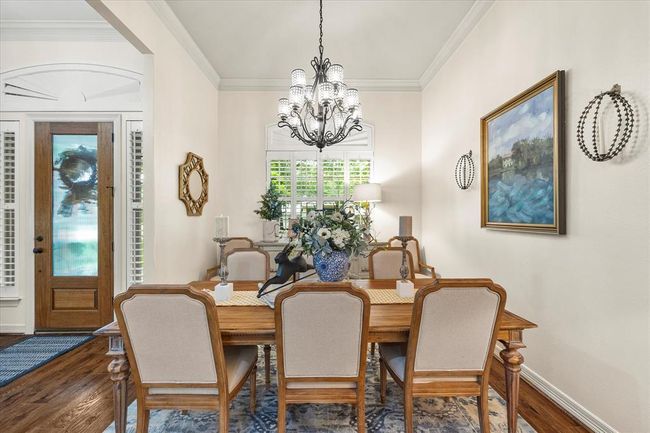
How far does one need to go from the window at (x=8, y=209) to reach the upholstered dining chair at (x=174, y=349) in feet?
10.1

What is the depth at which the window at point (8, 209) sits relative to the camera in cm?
327

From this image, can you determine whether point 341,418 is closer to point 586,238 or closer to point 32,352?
point 586,238

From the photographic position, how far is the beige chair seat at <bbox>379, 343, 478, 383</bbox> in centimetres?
156

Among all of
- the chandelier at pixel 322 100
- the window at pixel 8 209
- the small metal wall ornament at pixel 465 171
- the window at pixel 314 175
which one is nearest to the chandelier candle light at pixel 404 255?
the chandelier at pixel 322 100

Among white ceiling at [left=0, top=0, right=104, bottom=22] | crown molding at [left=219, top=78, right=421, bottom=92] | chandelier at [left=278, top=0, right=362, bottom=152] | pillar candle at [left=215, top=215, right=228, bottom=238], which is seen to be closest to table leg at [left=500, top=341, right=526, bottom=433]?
pillar candle at [left=215, top=215, right=228, bottom=238]

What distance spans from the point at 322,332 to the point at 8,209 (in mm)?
3907

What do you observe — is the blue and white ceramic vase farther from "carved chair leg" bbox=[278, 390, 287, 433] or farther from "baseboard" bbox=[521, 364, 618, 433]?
"baseboard" bbox=[521, 364, 618, 433]

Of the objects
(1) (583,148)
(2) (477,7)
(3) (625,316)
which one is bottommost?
(3) (625,316)

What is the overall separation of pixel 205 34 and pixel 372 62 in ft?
6.53

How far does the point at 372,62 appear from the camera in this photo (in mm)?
3916

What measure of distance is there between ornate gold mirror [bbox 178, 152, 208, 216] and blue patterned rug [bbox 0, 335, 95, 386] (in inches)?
66.7

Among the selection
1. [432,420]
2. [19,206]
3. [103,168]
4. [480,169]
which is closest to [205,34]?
[103,168]

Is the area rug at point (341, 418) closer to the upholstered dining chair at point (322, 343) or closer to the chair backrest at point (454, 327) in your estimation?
the upholstered dining chair at point (322, 343)

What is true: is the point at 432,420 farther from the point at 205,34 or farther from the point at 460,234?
the point at 205,34
